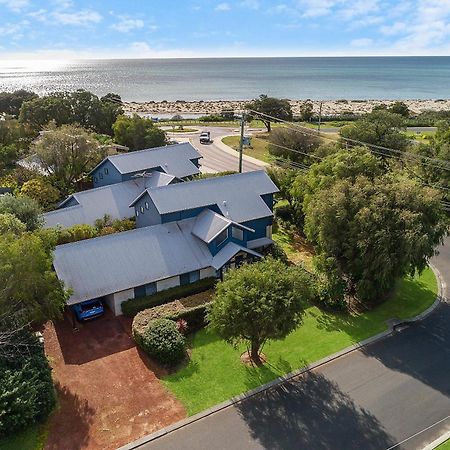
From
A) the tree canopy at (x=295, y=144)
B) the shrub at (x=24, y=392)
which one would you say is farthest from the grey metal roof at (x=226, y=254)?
the tree canopy at (x=295, y=144)

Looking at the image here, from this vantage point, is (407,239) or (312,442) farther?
(407,239)

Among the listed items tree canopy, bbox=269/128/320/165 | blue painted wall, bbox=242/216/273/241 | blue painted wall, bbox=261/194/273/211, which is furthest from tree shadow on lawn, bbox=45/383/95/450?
tree canopy, bbox=269/128/320/165

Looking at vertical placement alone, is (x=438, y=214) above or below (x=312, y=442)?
above

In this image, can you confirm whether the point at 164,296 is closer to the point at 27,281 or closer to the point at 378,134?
the point at 27,281

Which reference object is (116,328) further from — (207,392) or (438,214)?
(438,214)

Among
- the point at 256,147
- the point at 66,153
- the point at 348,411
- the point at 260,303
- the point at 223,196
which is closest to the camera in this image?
the point at 348,411

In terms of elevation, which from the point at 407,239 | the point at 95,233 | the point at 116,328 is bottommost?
the point at 116,328

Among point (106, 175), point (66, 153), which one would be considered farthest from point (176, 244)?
point (66, 153)

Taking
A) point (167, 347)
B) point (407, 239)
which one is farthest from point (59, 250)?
point (407, 239)
